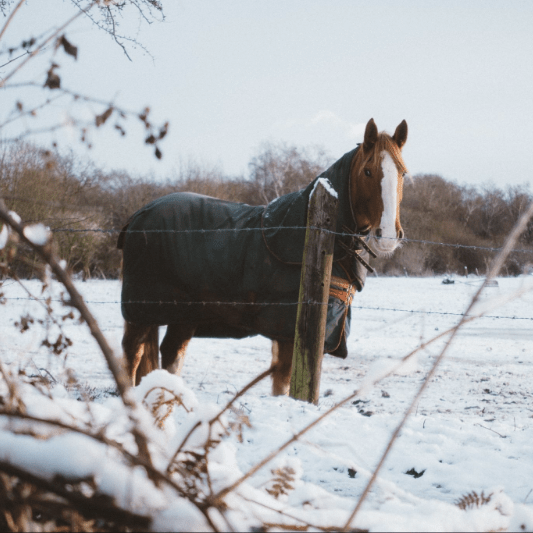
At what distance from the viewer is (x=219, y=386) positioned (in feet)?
15.9

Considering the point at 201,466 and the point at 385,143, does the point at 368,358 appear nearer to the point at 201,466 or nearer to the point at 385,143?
the point at 385,143

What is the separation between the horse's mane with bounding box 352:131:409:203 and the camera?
3.37m

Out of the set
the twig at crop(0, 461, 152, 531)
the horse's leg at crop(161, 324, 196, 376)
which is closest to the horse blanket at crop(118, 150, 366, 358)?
the horse's leg at crop(161, 324, 196, 376)

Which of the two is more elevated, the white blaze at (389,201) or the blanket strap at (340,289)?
the white blaze at (389,201)

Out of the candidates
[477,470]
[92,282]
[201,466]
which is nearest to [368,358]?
[477,470]

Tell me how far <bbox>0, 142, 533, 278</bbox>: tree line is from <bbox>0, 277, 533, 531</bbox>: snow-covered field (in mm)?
8334

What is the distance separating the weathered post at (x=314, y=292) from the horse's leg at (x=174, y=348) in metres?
1.21

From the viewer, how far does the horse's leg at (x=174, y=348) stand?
4355mm

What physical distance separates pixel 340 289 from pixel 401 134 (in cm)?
123

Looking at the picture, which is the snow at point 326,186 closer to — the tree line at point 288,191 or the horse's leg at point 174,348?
the horse's leg at point 174,348

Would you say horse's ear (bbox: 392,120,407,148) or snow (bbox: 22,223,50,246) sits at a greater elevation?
horse's ear (bbox: 392,120,407,148)

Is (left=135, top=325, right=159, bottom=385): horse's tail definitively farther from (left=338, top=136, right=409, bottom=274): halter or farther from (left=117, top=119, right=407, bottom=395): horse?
(left=338, top=136, right=409, bottom=274): halter

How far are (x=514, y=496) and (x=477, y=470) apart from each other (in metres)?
0.32

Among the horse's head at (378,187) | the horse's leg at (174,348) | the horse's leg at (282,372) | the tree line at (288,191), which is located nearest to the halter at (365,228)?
the horse's head at (378,187)
